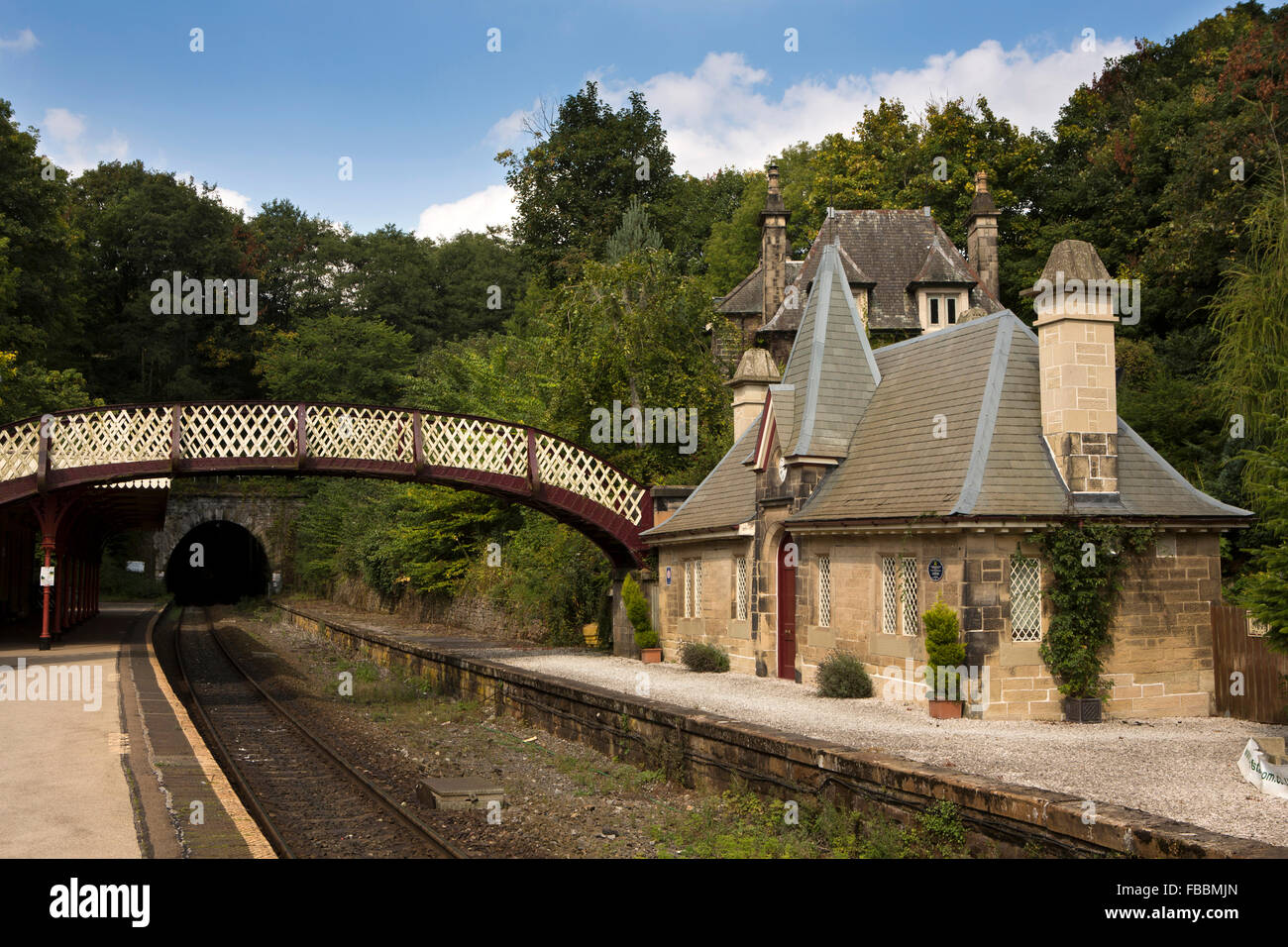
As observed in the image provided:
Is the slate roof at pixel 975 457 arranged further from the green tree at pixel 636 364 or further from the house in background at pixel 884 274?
the house in background at pixel 884 274

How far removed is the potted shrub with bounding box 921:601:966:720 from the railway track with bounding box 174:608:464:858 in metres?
7.12

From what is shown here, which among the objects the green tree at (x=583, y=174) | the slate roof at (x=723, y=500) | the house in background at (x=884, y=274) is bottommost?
the slate roof at (x=723, y=500)

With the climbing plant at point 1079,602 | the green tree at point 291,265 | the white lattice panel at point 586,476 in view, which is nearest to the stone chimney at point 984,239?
the white lattice panel at point 586,476

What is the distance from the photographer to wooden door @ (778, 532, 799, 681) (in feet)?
66.7

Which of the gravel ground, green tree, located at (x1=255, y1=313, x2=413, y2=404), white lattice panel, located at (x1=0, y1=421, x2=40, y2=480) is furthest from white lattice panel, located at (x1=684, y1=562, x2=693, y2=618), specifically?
green tree, located at (x1=255, y1=313, x2=413, y2=404)

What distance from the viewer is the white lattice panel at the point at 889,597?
55.8 ft

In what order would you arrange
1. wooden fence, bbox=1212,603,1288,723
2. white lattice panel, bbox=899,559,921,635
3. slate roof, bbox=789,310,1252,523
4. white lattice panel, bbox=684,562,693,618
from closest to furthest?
wooden fence, bbox=1212,603,1288,723, slate roof, bbox=789,310,1252,523, white lattice panel, bbox=899,559,921,635, white lattice panel, bbox=684,562,693,618

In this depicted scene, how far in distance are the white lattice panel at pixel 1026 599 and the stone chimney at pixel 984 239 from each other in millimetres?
31018

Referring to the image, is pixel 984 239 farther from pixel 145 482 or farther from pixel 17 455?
pixel 17 455

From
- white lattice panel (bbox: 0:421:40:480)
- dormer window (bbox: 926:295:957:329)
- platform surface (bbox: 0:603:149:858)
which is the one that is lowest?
platform surface (bbox: 0:603:149:858)

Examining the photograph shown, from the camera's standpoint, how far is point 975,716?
1527cm

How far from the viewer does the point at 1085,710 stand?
1515 centimetres

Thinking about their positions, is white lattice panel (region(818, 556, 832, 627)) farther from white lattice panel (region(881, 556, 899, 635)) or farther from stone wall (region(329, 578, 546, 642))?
stone wall (region(329, 578, 546, 642))
